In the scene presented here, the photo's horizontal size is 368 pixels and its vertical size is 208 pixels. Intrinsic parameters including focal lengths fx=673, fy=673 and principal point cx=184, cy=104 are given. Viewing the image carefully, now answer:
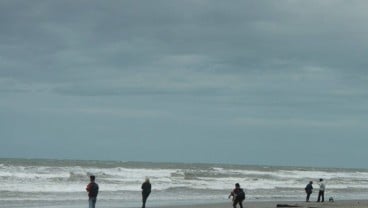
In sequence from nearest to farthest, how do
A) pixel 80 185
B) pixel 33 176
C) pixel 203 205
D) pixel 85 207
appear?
1. pixel 85 207
2. pixel 203 205
3. pixel 80 185
4. pixel 33 176

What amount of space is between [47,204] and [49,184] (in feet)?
46.0

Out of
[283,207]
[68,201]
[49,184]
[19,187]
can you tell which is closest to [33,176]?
[49,184]

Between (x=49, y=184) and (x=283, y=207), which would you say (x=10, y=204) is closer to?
(x=283, y=207)

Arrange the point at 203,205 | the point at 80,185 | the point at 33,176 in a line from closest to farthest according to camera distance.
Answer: the point at 203,205 → the point at 80,185 → the point at 33,176

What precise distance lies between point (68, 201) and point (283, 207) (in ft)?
31.1

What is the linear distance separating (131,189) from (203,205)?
1245 centimetres

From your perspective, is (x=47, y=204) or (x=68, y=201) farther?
(x=68, y=201)

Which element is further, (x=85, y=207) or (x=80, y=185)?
(x=80, y=185)

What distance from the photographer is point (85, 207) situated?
26.1 meters

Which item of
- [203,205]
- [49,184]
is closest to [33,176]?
[49,184]

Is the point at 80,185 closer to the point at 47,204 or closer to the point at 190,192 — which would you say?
the point at 190,192

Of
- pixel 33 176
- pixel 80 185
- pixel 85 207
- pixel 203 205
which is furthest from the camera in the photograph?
pixel 33 176

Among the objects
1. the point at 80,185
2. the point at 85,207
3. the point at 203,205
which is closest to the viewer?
the point at 85,207

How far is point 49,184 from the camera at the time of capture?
136 ft
